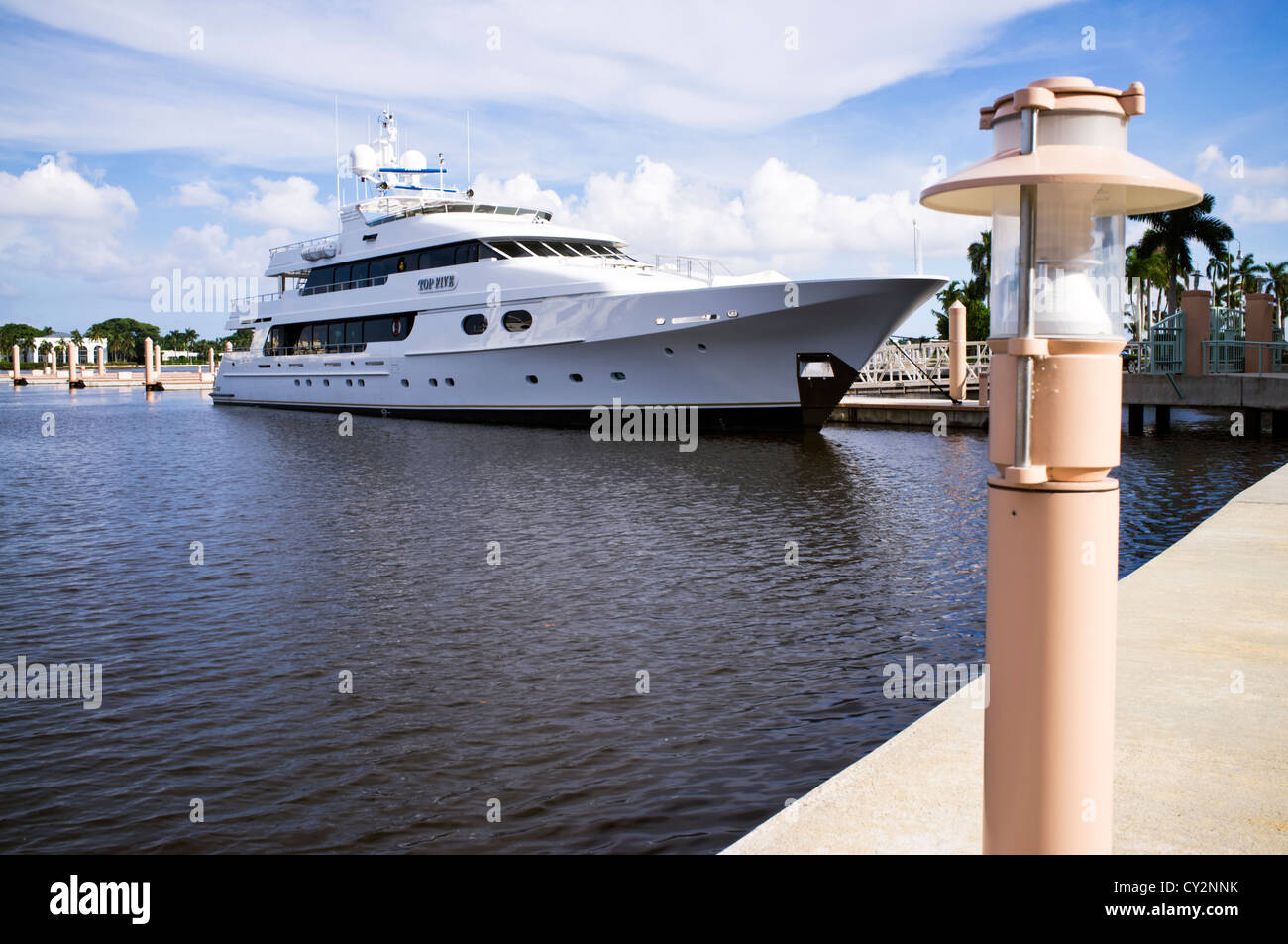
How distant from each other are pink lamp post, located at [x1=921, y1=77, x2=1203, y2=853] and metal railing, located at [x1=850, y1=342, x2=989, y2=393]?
35.4 meters

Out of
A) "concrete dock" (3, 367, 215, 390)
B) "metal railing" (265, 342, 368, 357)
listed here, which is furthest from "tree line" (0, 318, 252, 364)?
"metal railing" (265, 342, 368, 357)

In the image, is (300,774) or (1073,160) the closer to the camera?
(1073,160)

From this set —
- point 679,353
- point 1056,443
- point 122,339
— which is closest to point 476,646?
point 1056,443

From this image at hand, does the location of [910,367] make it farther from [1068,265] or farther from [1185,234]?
[1068,265]

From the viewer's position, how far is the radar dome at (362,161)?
132 ft

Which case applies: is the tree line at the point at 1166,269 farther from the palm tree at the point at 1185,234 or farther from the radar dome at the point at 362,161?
the radar dome at the point at 362,161

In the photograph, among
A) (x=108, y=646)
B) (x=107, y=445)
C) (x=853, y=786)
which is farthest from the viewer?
(x=107, y=445)

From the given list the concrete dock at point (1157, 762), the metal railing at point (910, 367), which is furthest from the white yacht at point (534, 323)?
the concrete dock at point (1157, 762)
